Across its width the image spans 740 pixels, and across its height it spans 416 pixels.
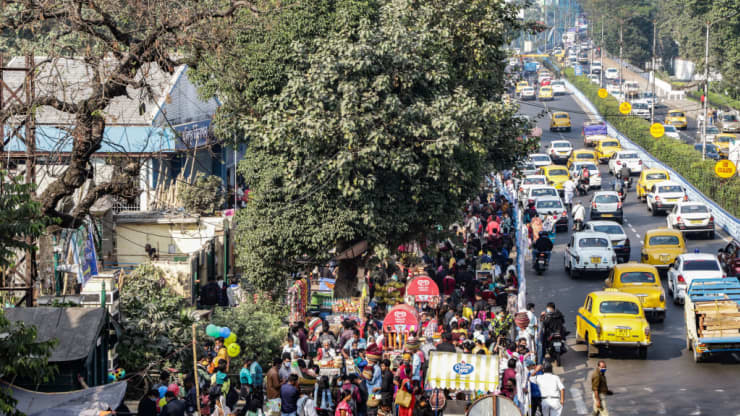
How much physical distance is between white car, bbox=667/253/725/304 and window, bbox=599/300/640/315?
15.8ft

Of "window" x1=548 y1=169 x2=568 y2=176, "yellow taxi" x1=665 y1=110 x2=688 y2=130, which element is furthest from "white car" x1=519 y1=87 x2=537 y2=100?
"window" x1=548 y1=169 x2=568 y2=176

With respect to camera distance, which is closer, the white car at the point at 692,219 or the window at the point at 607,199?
the white car at the point at 692,219

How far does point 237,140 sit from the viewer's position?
82.3 feet

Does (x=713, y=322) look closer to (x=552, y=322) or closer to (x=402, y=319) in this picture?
(x=552, y=322)

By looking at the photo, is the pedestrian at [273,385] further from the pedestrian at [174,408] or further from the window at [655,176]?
the window at [655,176]

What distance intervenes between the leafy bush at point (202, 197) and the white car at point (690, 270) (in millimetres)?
14770

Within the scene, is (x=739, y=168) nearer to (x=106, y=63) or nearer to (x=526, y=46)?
(x=106, y=63)

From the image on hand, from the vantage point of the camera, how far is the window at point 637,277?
2558 cm

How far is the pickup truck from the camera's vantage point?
2091cm

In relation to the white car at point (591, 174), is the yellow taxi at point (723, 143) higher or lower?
higher

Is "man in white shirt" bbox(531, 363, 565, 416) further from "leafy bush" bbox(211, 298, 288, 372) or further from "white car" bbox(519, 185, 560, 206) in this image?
"white car" bbox(519, 185, 560, 206)

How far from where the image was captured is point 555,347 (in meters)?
21.9

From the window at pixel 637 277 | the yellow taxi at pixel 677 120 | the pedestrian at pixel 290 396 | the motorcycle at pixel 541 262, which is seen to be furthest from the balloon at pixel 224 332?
the yellow taxi at pixel 677 120

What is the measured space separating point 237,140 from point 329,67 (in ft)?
14.0
